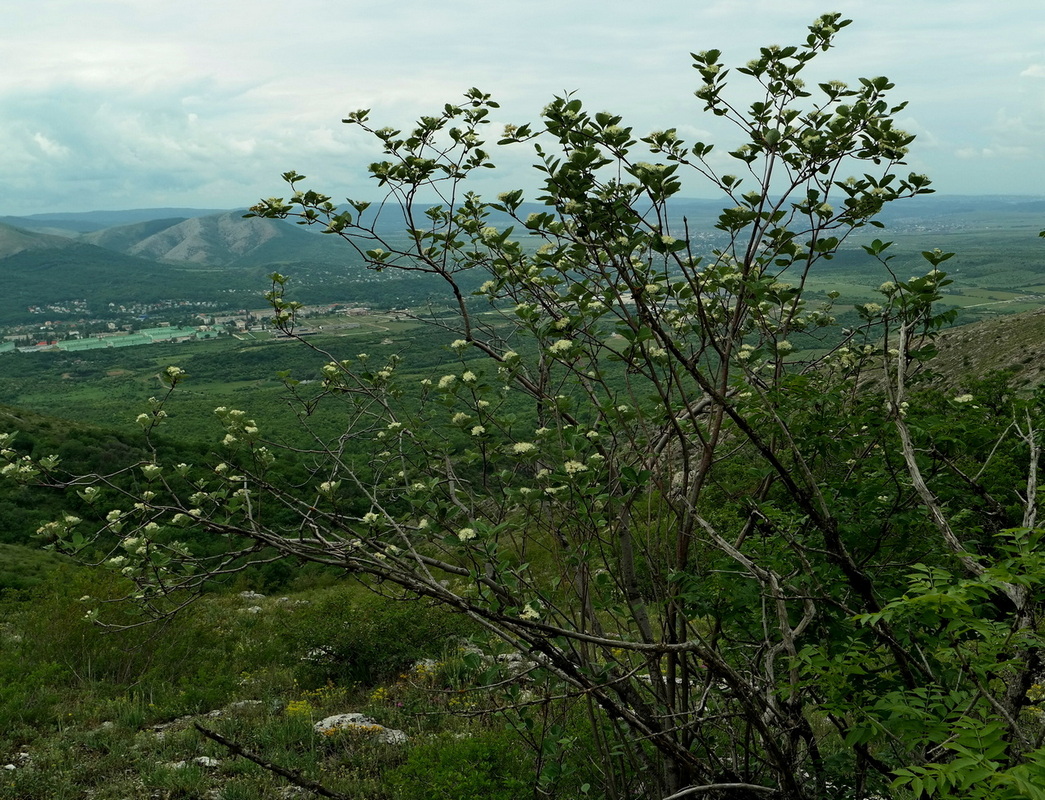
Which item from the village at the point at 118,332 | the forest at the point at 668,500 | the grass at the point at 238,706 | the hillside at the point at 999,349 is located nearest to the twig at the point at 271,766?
the forest at the point at 668,500

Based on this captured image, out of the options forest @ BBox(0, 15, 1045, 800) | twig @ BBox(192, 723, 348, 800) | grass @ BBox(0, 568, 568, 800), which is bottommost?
grass @ BBox(0, 568, 568, 800)

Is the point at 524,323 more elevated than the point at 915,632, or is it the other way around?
the point at 524,323

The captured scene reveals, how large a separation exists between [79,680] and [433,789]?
633 cm

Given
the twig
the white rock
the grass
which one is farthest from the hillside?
the twig

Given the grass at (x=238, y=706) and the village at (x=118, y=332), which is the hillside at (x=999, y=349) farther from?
the village at (x=118, y=332)

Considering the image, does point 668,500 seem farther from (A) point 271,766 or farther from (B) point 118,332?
(B) point 118,332

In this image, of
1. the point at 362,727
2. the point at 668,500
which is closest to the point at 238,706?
the point at 362,727

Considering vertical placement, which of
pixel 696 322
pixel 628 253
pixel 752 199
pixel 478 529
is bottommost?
pixel 478 529

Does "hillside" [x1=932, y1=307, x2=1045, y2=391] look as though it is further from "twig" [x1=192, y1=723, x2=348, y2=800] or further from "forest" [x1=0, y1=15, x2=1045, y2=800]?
"twig" [x1=192, y1=723, x2=348, y2=800]

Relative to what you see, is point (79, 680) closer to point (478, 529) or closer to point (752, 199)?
point (478, 529)

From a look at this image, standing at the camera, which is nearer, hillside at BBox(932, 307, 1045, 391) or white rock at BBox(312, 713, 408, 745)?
white rock at BBox(312, 713, 408, 745)

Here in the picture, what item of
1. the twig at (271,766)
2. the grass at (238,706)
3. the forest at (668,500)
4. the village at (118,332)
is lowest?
the village at (118,332)

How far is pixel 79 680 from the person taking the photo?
8523 mm

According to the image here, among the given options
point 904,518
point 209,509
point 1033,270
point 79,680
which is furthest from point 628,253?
point 1033,270
